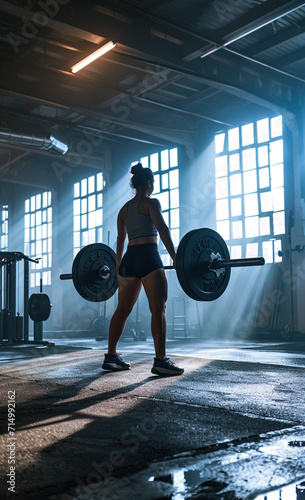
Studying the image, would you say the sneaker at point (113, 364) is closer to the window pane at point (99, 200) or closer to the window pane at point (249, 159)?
the window pane at point (249, 159)

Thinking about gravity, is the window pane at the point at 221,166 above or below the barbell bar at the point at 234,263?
above

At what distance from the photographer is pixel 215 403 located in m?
1.99

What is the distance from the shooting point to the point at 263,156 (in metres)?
8.32

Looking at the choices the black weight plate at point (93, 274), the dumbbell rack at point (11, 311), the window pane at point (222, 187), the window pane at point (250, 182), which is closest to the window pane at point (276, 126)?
the window pane at point (250, 182)

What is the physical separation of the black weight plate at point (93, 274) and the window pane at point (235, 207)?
545cm

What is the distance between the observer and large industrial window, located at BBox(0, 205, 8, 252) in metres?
15.5

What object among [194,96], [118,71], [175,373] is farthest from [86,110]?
[175,373]

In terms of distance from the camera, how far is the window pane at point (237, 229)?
8.69 metres

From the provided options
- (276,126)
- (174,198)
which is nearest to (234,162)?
(276,126)

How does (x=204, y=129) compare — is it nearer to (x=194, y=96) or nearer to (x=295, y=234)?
(x=194, y=96)

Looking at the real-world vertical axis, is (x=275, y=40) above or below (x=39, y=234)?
above

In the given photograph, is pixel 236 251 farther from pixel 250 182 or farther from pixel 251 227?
pixel 250 182

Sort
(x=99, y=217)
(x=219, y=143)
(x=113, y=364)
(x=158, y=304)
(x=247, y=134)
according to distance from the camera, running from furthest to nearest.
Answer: (x=99, y=217) < (x=219, y=143) < (x=247, y=134) < (x=113, y=364) < (x=158, y=304)

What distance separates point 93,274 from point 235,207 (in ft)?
18.5
